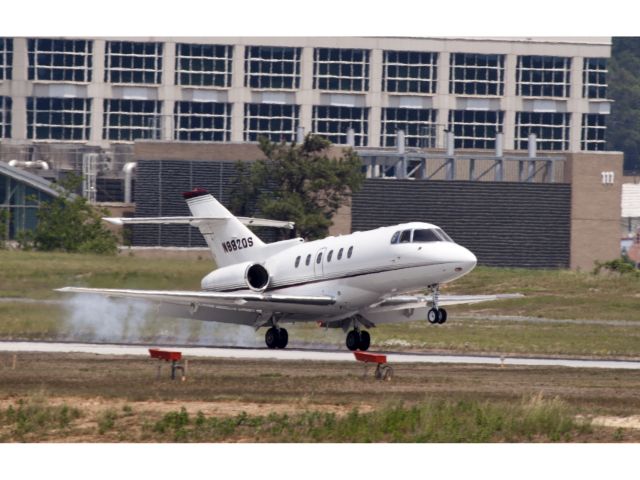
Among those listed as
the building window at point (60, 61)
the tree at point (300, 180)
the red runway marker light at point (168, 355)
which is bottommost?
the red runway marker light at point (168, 355)

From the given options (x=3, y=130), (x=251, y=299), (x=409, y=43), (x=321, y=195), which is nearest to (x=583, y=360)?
(x=251, y=299)

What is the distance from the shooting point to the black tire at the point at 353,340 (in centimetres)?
3906

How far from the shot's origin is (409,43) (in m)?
107

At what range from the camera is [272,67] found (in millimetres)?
107188

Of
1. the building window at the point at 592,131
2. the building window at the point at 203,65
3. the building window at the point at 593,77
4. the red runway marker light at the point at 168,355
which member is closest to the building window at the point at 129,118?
the building window at the point at 203,65

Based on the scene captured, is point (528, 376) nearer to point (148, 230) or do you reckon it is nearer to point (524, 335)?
point (524, 335)

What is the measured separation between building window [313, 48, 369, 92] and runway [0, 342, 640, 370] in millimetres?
68833

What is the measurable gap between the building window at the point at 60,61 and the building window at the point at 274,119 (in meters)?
13.0

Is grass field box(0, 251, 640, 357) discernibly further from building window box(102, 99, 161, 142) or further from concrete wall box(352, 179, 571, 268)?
building window box(102, 99, 161, 142)

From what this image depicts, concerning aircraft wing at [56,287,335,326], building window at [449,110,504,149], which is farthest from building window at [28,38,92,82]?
aircraft wing at [56,287,335,326]

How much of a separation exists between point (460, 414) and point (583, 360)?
15542 mm

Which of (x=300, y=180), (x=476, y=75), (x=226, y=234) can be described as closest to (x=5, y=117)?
(x=476, y=75)

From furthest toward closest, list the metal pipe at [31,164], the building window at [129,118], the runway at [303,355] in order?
the building window at [129,118] < the metal pipe at [31,164] < the runway at [303,355]

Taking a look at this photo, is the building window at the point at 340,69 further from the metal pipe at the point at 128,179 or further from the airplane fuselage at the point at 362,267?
the airplane fuselage at the point at 362,267
